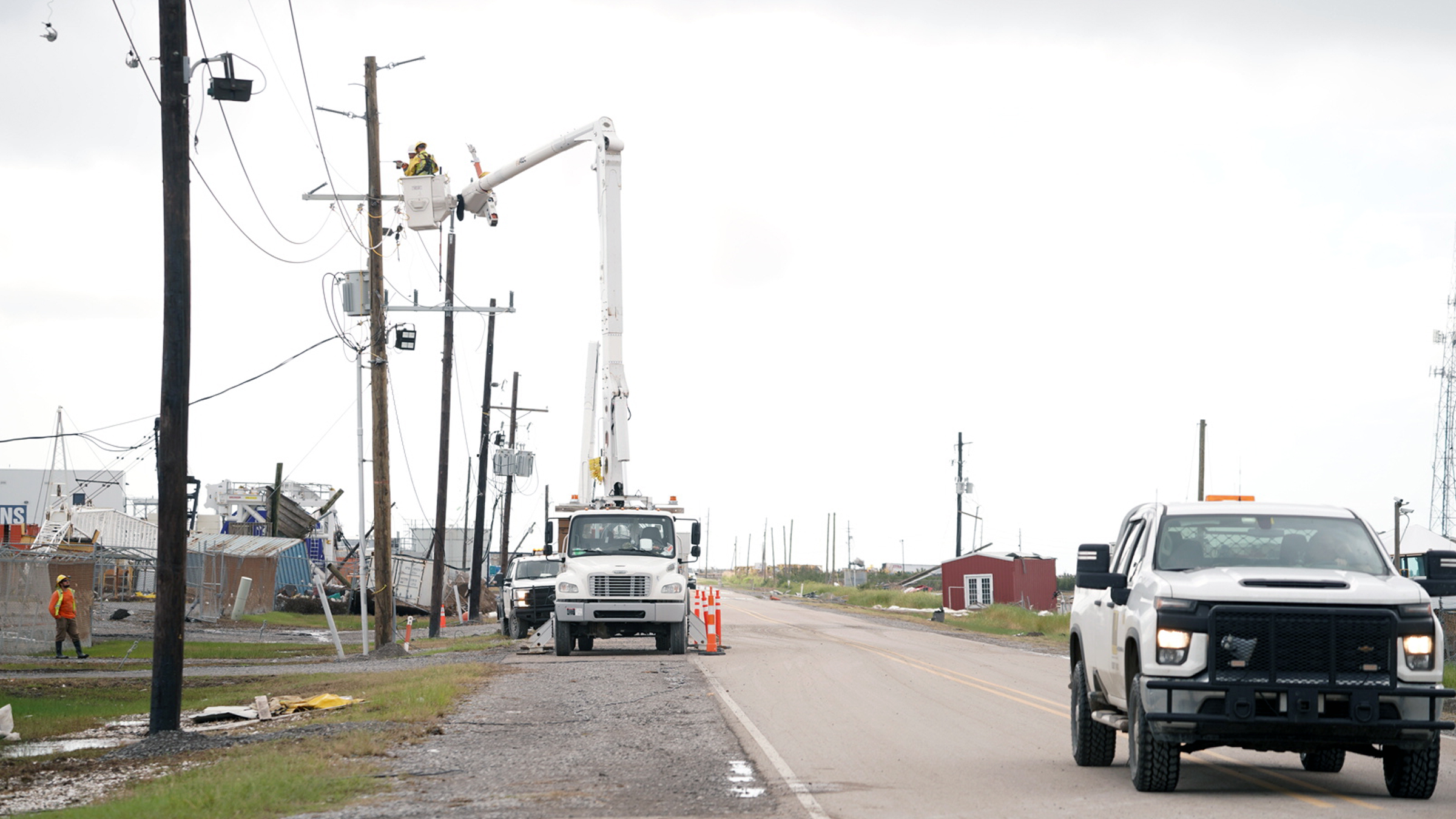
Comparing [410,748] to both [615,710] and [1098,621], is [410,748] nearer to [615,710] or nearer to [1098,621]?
[615,710]

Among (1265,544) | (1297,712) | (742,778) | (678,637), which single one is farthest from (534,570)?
(1297,712)

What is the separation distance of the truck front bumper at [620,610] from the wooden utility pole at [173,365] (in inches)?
485

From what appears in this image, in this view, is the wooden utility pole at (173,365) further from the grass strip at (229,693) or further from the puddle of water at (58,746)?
the grass strip at (229,693)

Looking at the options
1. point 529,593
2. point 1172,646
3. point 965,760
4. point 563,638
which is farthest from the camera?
point 529,593

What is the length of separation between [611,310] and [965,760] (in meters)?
16.8

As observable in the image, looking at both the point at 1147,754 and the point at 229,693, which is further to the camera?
the point at 229,693

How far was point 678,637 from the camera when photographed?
92.2 feet

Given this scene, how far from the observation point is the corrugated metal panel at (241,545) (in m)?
51.5

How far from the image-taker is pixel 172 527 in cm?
1485

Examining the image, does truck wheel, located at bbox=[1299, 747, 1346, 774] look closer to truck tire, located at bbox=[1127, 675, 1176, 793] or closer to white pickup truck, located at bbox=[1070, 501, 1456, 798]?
white pickup truck, located at bbox=[1070, 501, 1456, 798]

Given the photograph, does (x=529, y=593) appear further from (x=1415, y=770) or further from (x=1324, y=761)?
(x=1415, y=770)

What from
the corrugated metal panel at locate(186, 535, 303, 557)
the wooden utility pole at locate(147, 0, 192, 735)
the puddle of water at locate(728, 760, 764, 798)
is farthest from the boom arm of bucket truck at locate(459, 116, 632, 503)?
the corrugated metal panel at locate(186, 535, 303, 557)

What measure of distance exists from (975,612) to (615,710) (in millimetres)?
50045

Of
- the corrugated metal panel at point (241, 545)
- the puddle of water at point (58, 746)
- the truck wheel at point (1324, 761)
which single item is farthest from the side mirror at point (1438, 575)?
the corrugated metal panel at point (241, 545)
